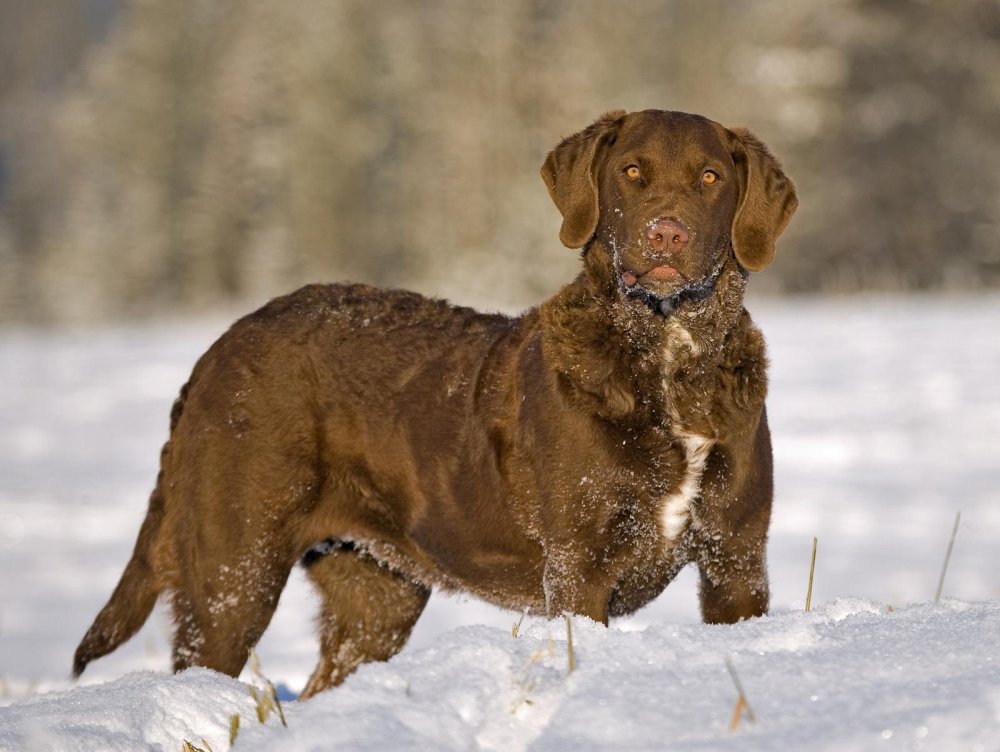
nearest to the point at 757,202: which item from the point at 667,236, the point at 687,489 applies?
the point at 667,236

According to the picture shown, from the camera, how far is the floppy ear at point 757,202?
12.3 ft

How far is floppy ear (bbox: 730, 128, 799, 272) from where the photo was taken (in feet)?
12.3

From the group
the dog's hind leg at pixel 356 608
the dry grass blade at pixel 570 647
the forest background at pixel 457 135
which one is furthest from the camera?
the forest background at pixel 457 135

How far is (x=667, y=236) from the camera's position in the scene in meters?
3.48

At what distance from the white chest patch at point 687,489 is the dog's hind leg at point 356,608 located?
4.53 ft

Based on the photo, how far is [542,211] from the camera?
2508 centimetres

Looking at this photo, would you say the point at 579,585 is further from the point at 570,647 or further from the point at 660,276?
the point at 570,647

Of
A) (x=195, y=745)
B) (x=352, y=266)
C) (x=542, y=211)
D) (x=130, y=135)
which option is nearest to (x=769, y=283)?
(x=542, y=211)

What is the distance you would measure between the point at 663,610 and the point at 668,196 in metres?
4.75

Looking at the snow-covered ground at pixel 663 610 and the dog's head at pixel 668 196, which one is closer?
the snow-covered ground at pixel 663 610

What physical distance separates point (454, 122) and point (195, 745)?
3189cm

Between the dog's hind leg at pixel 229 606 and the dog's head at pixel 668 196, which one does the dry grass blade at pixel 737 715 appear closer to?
the dog's head at pixel 668 196

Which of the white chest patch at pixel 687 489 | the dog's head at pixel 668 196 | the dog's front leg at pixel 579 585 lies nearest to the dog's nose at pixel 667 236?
the dog's head at pixel 668 196

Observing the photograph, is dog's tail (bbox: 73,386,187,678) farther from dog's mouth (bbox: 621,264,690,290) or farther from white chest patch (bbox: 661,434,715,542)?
white chest patch (bbox: 661,434,715,542)
